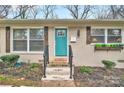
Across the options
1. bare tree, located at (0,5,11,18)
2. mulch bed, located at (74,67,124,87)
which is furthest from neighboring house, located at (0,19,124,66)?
mulch bed, located at (74,67,124,87)

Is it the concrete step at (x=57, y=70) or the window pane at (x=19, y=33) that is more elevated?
the window pane at (x=19, y=33)

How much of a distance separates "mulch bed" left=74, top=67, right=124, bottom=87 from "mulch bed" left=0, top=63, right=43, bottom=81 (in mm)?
1052

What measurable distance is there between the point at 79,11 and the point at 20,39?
225 cm

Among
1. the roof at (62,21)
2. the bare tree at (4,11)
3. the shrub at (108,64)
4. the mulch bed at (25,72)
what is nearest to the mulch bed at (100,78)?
the shrub at (108,64)

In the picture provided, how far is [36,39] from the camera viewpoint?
11070 millimetres

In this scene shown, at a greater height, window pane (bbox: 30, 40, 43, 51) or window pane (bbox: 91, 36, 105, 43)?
window pane (bbox: 91, 36, 105, 43)

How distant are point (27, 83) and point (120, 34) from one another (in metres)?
4.20

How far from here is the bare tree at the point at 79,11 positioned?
10.5 metres

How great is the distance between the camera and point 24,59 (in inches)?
404

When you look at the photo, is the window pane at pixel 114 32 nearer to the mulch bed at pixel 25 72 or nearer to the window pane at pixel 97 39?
the window pane at pixel 97 39

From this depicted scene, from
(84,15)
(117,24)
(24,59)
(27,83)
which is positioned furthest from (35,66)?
(117,24)

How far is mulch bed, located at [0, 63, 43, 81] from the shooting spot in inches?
343

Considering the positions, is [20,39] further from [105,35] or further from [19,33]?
[105,35]

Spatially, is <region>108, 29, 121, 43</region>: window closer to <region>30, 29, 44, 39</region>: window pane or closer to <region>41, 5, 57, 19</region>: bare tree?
<region>41, 5, 57, 19</region>: bare tree
